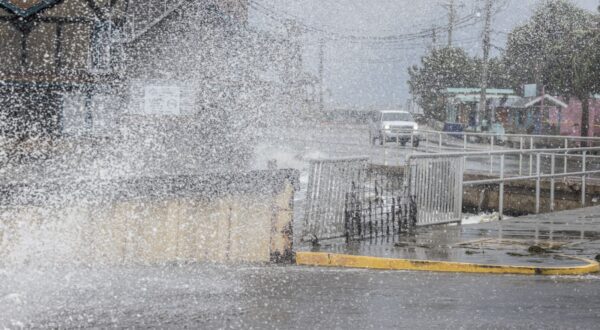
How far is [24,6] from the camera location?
19.8 meters

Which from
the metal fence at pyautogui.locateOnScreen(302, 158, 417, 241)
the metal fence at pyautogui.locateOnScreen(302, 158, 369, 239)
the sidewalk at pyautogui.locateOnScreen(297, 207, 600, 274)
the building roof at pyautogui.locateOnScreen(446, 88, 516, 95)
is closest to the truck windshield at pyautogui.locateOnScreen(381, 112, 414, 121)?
the building roof at pyautogui.locateOnScreen(446, 88, 516, 95)

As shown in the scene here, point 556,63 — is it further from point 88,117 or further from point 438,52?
point 88,117

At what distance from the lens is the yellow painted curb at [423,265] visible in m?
9.51

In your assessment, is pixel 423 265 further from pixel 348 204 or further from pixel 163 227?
pixel 163 227

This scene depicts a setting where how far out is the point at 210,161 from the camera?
26.5 metres

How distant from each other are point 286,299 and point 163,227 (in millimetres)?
2306

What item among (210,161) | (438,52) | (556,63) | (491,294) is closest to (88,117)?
(210,161)

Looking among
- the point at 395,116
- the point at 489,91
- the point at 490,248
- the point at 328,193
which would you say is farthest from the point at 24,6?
the point at 489,91

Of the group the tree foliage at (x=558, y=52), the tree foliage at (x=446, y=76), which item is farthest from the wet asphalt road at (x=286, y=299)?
the tree foliage at (x=446, y=76)

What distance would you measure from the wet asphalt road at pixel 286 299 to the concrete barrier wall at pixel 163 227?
0.66ft

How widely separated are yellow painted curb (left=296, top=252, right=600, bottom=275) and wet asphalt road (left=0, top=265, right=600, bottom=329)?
0.85 feet

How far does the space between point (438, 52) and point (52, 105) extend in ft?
198

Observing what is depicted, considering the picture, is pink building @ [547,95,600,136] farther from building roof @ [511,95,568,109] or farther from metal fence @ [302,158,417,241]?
metal fence @ [302,158,417,241]

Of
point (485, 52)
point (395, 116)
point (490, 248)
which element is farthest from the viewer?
point (485, 52)
